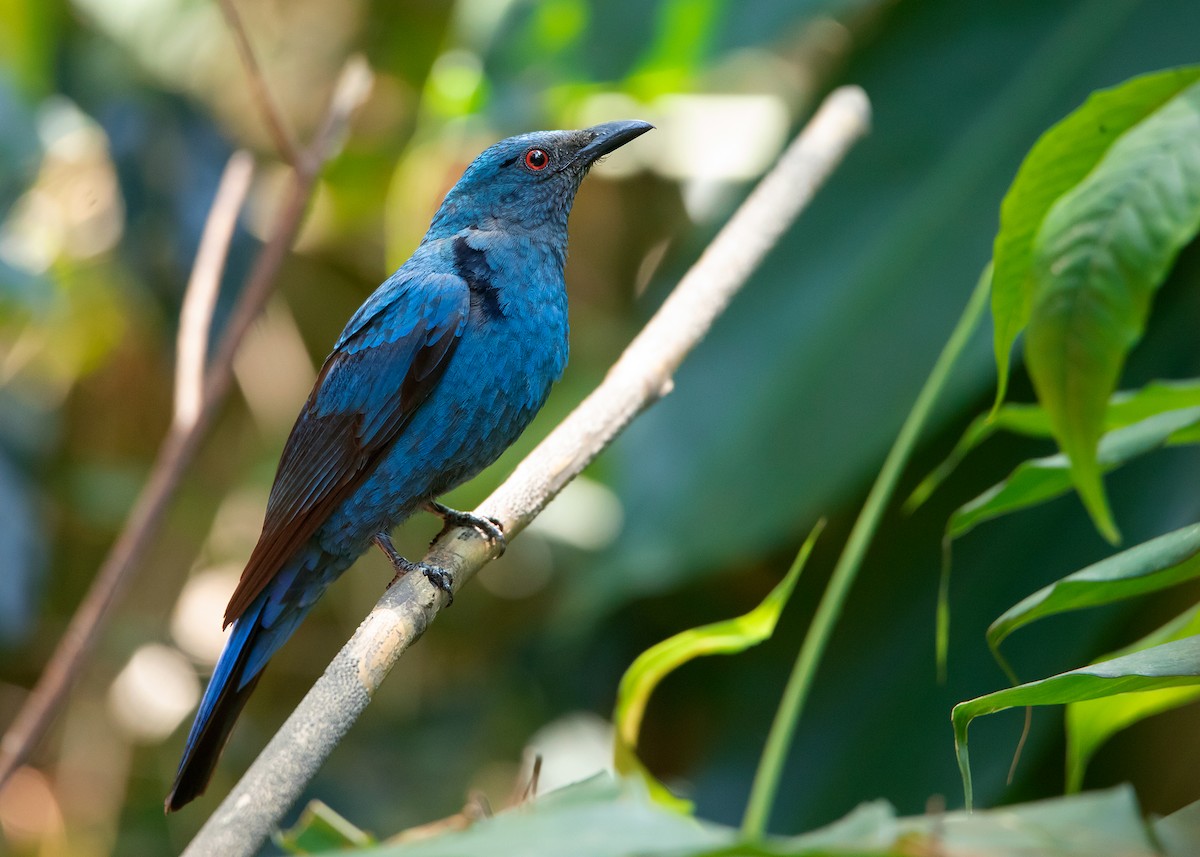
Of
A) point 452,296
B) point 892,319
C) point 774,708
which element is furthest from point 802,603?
point 452,296

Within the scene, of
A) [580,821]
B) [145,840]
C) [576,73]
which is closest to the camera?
[580,821]

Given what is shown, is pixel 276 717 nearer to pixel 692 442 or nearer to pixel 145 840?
pixel 145 840

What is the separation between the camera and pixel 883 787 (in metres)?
3.30

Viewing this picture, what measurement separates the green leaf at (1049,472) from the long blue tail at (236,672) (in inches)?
66.1

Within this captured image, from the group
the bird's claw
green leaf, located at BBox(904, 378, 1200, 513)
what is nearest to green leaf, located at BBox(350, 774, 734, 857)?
green leaf, located at BBox(904, 378, 1200, 513)

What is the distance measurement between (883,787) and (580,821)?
8.38ft

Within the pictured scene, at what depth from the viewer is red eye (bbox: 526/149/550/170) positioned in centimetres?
322

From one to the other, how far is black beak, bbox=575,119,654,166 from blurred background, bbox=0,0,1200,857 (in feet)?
1.99

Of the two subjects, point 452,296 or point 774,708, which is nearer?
point 452,296

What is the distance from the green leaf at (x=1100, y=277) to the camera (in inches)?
48.0

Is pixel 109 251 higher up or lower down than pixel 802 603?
higher up

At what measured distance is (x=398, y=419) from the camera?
9.33 ft

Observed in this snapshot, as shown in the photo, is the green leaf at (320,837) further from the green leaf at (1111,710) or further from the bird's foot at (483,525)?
the green leaf at (1111,710)

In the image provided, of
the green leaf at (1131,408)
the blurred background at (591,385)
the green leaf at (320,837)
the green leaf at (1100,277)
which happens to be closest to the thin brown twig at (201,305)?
the blurred background at (591,385)
